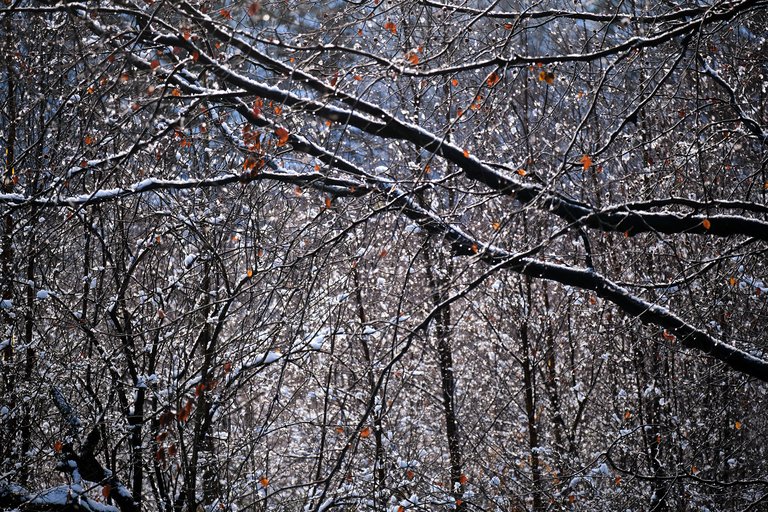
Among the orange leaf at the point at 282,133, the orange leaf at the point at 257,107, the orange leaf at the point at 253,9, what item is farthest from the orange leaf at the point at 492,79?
the orange leaf at the point at 257,107

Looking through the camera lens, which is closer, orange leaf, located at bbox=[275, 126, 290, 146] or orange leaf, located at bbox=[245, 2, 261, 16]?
orange leaf, located at bbox=[245, 2, 261, 16]

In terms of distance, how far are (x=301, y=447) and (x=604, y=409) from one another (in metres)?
4.27

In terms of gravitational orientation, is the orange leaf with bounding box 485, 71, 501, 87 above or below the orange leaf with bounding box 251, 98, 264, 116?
below

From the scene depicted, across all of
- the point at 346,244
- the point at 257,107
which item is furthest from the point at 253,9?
the point at 346,244

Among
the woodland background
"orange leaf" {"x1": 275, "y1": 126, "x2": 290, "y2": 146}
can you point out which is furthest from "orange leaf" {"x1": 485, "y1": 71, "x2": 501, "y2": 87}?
"orange leaf" {"x1": 275, "y1": 126, "x2": 290, "y2": 146}

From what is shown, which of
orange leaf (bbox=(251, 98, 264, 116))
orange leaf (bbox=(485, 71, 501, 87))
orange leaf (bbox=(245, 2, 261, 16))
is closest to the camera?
orange leaf (bbox=(245, 2, 261, 16))

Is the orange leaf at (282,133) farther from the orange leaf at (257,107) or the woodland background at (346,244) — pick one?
the orange leaf at (257,107)

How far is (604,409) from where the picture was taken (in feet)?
27.3

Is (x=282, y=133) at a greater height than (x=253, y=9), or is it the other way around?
(x=253, y=9)

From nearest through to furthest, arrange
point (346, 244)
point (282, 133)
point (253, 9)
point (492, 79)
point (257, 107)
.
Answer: point (253, 9), point (282, 133), point (492, 79), point (257, 107), point (346, 244)

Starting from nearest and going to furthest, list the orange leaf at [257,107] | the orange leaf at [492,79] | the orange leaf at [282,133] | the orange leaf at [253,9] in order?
the orange leaf at [253,9], the orange leaf at [282,133], the orange leaf at [492,79], the orange leaf at [257,107]

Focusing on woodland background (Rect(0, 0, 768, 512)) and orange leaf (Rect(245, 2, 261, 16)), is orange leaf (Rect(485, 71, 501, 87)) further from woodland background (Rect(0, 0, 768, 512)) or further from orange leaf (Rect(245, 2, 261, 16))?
orange leaf (Rect(245, 2, 261, 16))

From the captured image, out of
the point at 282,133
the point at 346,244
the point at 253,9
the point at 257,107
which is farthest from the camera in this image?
the point at 346,244

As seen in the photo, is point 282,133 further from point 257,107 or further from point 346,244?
point 346,244
